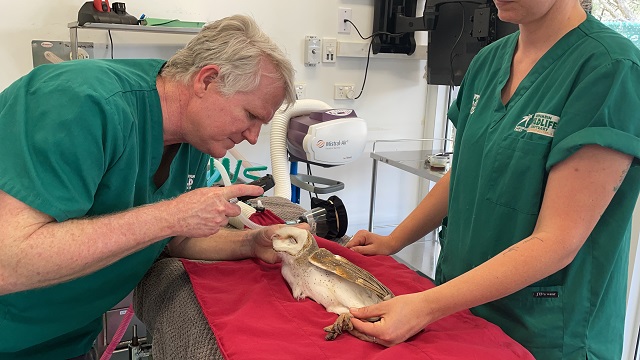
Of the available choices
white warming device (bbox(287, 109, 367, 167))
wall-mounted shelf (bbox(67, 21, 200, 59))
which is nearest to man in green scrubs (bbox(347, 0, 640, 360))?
white warming device (bbox(287, 109, 367, 167))

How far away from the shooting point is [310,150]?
218cm

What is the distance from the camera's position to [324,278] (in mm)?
1082

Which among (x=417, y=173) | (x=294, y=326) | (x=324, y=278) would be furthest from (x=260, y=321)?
(x=417, y=173)

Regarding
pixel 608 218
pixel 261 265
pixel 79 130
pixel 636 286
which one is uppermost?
pixel 79 130

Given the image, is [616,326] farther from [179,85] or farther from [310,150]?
[310,150]

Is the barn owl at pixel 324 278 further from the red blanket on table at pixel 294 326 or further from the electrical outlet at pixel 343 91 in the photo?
the electrical outlet at pixel 343 91

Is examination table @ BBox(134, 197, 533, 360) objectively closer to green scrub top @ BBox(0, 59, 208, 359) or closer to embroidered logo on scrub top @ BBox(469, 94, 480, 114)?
green scrub top @ BBox(0, 59, 208, 359)

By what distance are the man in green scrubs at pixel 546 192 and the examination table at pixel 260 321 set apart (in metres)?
0.06

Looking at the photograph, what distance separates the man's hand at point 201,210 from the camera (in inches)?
39.8

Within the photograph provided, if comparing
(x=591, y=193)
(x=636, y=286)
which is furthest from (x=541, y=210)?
(x=636, y=286)

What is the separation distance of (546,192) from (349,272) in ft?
1.27

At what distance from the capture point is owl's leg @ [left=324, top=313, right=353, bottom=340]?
930 millimetres

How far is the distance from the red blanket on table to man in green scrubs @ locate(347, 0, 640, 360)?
5cm

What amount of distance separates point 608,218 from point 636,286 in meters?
1.48
